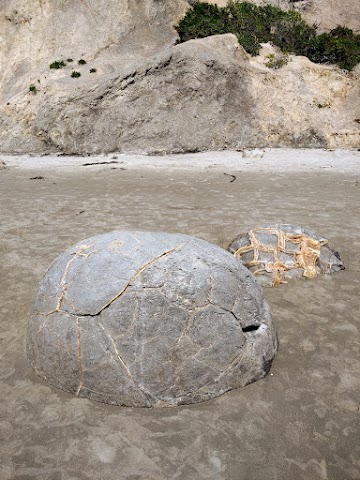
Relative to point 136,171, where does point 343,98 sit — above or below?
above

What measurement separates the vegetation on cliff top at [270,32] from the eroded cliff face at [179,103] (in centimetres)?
98

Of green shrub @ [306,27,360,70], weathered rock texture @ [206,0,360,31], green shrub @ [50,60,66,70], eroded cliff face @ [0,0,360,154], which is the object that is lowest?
eroded cliff face @ [0,0,360,154]

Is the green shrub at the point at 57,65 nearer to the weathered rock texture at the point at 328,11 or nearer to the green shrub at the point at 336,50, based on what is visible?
the green shrub at the point at 336,50

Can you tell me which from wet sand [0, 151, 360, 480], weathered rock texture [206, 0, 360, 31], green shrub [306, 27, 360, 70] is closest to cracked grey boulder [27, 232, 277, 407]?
wet sand [0, 151, 360, 480]

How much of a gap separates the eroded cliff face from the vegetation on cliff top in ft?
3.20

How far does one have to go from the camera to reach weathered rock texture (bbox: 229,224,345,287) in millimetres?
5016

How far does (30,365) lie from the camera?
3.31m

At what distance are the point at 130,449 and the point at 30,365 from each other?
4.17 ft

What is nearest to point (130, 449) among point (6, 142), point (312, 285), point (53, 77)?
point (312, 285)

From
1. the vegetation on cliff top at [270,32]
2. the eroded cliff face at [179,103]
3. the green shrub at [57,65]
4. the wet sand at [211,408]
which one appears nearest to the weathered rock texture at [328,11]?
the vegetation on cliff top at [270,32]

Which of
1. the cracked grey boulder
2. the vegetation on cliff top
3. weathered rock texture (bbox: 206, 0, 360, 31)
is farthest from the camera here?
weathered rock texture (bbox: 206, 0, 360, 31)

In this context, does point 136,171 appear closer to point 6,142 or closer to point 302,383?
point 6,142

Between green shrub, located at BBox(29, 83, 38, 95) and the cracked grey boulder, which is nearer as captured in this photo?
the cracked grey boulder

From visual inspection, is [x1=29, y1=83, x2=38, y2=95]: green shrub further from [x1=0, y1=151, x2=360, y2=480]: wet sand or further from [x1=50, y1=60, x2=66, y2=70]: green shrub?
[x1=0, y1=151, x2=360, y2=480]: wet sand
